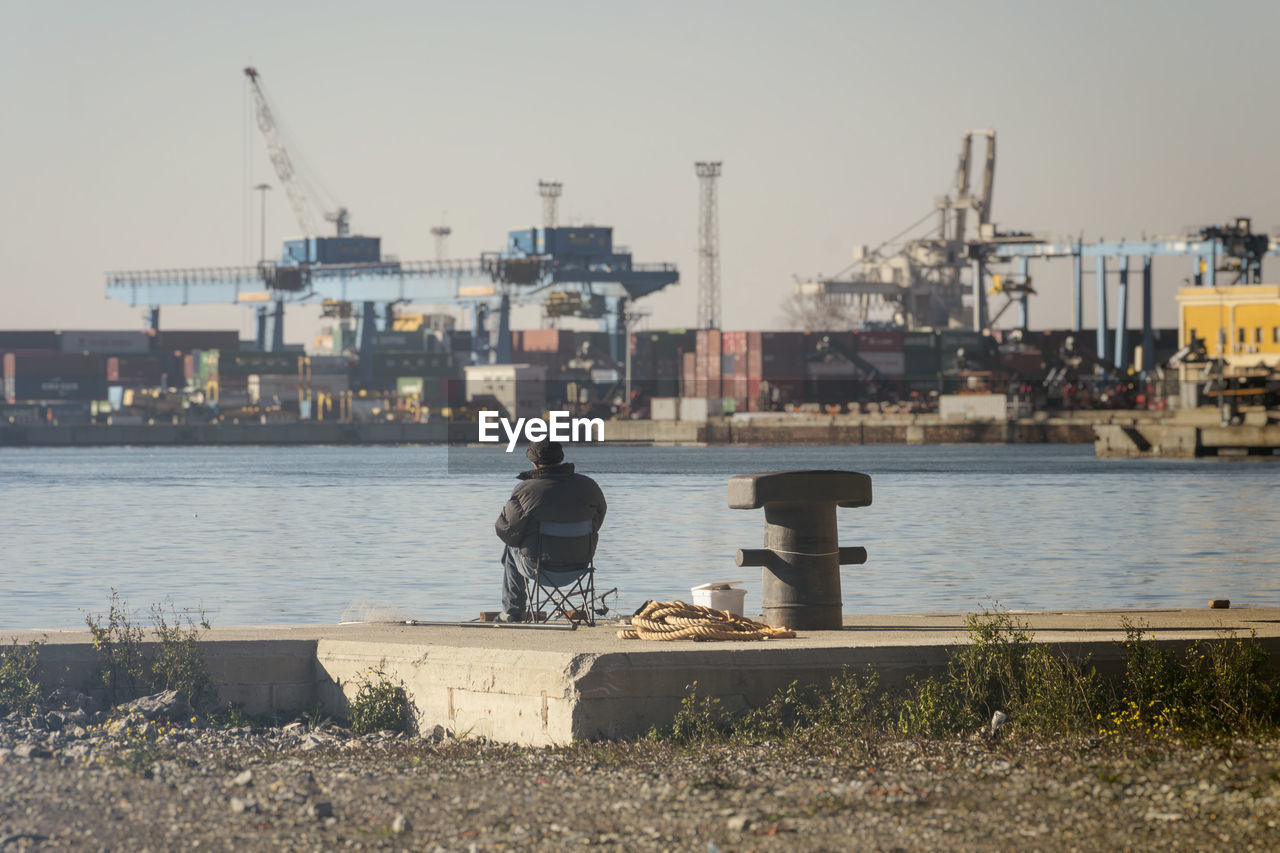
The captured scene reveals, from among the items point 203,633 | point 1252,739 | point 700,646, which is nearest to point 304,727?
point 203,633

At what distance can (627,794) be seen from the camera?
6.86 meters

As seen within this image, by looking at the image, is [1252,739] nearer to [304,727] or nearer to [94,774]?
[304,727]

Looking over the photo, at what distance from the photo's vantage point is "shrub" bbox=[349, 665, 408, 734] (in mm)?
8477

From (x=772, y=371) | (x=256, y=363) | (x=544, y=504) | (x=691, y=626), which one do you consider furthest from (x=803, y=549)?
(x=256, y=363)

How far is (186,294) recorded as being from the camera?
121 metres

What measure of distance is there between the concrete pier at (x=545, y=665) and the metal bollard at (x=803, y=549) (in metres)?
0.21

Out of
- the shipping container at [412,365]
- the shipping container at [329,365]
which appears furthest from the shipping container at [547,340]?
the shipping container at [329,365]

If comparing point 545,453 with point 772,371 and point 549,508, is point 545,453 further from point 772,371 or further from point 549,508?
point 772,371

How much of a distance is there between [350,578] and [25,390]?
354 ft

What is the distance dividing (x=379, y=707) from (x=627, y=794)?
2.10 m

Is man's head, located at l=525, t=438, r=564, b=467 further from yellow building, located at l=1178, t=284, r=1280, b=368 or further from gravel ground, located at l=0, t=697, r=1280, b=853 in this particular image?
yellow building, located at l=1178, t=284, r=1280, b=368

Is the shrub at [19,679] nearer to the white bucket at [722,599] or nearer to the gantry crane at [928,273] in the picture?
the white bucket at [722,599]

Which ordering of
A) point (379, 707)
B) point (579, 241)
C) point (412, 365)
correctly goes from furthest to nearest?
point (412, 365) → point (579, 241) → point (379, 707)

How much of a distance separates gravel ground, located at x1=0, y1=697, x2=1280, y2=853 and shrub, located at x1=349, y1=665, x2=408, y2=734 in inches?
18.0
